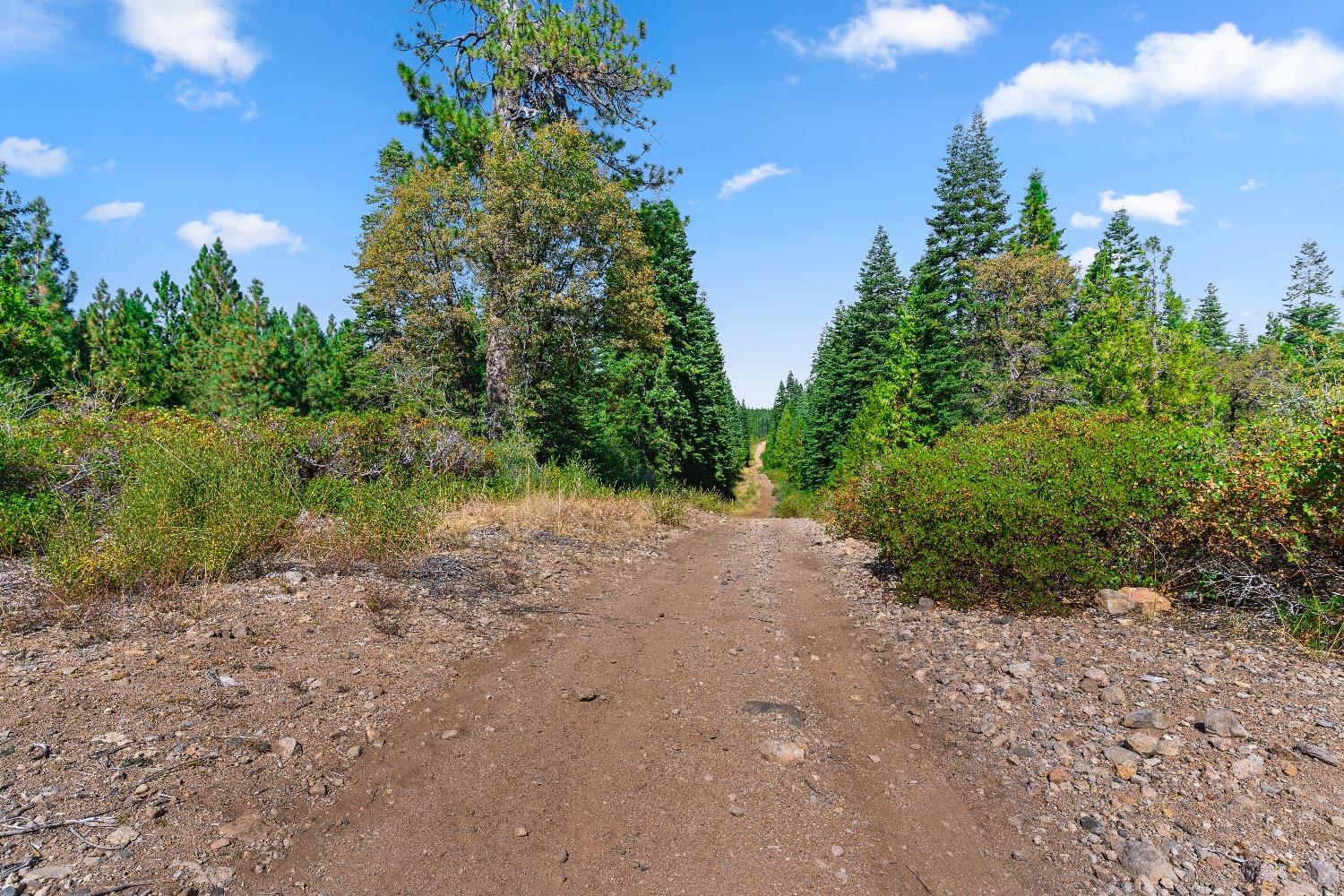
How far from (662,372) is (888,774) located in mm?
25620

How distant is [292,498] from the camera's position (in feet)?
25.4

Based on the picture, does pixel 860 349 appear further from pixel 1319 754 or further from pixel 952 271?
pixel 1319 754

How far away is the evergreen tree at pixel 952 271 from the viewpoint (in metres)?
28.9

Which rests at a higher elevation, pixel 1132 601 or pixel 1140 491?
pixel 1140 491

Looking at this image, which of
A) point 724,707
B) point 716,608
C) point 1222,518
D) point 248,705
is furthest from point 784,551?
point 248,705

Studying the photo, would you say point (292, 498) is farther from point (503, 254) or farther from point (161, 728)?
point (503, 254)

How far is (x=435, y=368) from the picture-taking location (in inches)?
628

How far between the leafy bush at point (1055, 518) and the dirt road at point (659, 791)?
1674mm

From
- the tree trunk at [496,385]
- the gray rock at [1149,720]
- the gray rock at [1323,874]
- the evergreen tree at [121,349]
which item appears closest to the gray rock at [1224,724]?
the gray rock at [1149,720]

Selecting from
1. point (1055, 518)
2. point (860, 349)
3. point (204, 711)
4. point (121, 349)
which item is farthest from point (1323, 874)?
point (121, 349)

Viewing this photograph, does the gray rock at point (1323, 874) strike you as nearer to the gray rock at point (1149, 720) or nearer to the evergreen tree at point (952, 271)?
the gray rock at point (1149, 720)

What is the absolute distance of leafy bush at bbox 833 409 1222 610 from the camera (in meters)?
6.04

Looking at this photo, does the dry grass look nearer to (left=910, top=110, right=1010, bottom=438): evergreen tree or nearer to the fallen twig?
the fallen twig

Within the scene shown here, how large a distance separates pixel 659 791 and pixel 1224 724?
3182 mm
